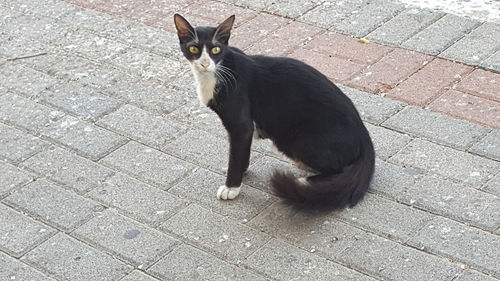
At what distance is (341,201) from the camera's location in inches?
132

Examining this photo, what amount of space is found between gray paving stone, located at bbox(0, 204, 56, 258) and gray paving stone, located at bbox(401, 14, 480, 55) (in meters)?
2.26

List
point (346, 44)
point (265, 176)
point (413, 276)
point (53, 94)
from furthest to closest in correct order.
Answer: point (346, 44) < point (53, 94) < point (265, 176) < point (413, 276)

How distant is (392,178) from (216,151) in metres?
0.80

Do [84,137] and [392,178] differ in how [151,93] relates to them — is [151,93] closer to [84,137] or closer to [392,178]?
[84,137]

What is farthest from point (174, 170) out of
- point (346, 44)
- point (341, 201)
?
point (346, 44)

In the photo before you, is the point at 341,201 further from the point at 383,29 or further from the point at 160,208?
the point at 383,29

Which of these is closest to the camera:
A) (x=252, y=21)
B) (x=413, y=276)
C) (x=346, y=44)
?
(x=413, y=276)

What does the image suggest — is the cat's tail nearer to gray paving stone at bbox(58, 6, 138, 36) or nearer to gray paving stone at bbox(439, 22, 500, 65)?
gray paving stone at bbox(439, 22, 500, 65)

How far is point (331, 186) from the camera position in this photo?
3297mm

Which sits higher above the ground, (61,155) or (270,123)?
(270,123)

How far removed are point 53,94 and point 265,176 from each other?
4.44 ft

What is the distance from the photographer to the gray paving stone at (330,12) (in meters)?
4.95

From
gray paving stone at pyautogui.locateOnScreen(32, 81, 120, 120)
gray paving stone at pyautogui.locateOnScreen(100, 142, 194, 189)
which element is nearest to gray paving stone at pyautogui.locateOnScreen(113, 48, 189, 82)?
gray paving stone at pyautogui.locateOnScreen(32, 81, 120, 120)

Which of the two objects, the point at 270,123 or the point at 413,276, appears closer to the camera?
the point at 413,276
